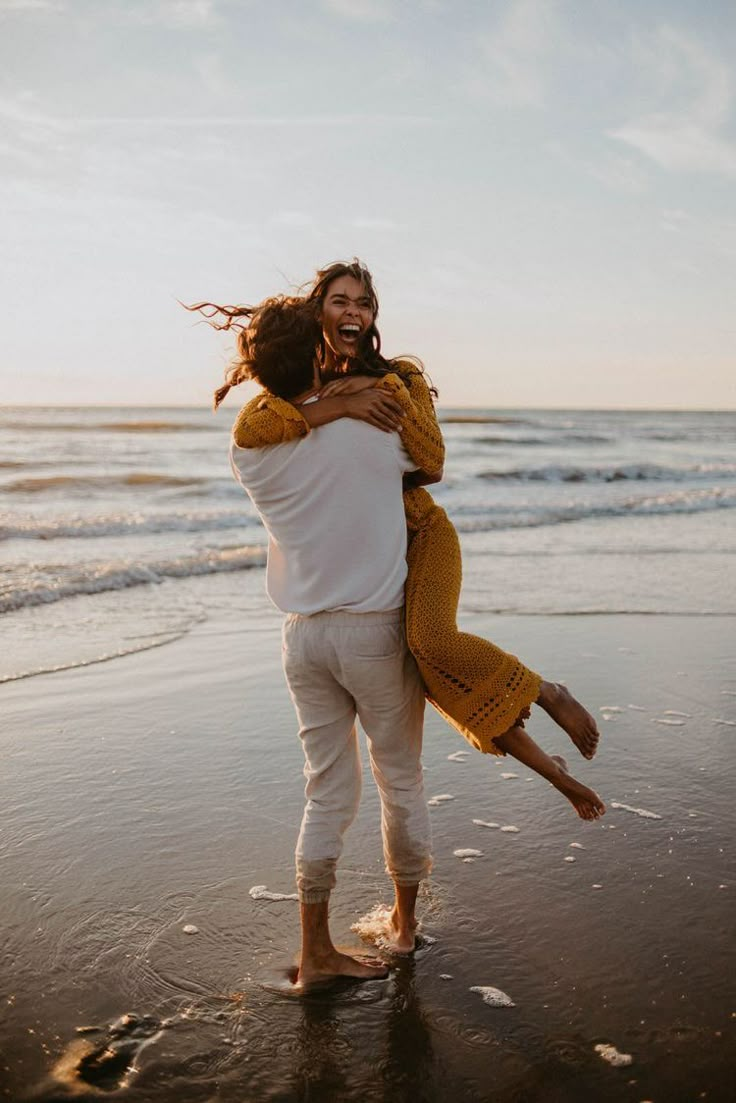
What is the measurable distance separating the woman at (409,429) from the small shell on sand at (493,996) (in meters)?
0.57

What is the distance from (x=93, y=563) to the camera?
10484 mm

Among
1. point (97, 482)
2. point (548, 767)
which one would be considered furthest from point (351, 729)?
point (97, 482)

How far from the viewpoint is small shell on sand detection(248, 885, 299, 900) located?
3457 millimetres

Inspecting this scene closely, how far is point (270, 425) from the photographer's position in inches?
108

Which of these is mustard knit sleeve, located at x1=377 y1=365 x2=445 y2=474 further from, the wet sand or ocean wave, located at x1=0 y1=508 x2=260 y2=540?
ocean wave, located at x1=0 y1=508 x2=260 y2=540

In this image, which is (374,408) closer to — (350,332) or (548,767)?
(350,332)

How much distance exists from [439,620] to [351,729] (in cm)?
48

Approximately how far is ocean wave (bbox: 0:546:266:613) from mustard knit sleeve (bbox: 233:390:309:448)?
20.2ft

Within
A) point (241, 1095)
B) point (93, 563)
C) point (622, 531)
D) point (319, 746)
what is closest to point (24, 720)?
point (319, 746)

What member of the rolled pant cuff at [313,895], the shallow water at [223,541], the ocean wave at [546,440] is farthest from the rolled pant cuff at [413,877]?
the ocean wave at [546,440]

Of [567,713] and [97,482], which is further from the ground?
[567,713]

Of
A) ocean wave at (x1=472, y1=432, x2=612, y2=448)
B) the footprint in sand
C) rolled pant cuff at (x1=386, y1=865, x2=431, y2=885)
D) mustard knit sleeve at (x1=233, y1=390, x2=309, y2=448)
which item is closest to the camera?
the footprint in sand

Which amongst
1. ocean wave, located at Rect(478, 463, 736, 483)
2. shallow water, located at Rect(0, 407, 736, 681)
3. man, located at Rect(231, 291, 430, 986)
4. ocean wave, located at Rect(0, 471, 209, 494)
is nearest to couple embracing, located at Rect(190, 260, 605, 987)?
man, located at Rect(231, 291, 430, 986)

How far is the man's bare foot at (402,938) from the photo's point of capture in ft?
10.2
